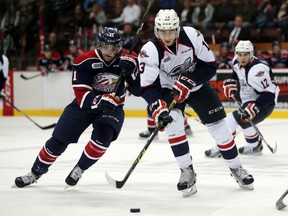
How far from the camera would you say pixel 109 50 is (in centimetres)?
507

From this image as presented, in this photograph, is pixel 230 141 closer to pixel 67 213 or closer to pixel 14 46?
pixel 67 213

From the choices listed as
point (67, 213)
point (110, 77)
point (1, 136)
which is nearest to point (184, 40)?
point (110, 77)

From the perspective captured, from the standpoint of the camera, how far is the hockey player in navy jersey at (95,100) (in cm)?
508

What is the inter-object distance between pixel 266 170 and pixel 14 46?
8.32 m

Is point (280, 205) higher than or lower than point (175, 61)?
lower

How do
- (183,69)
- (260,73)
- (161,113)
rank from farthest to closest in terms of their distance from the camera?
(260,73) < (183,69) < (161,113)

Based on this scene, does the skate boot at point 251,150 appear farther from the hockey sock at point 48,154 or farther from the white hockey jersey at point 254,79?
the hockey sock at point 48,154

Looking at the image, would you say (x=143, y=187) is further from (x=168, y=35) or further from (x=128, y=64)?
(x=168, y=35)

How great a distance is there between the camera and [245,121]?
7.12 meters

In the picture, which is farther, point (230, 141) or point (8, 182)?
point (8, 182)

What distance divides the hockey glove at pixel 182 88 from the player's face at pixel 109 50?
1.68 feet

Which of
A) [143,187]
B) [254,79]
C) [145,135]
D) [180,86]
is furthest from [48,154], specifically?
[145,135]

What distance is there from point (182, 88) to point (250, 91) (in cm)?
263

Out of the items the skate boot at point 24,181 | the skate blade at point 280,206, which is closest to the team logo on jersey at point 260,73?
the skate boot at point 24,181
